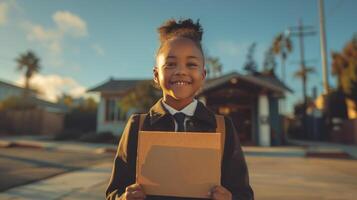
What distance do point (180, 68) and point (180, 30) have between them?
27 cm

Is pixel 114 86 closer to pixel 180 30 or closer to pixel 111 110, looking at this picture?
pixel 111 110

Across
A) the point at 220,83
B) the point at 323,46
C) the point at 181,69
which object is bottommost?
the point at 181,69

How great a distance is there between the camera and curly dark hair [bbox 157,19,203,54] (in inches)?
58.0

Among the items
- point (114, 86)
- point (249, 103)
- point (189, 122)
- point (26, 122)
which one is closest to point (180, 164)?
point (189, 122)

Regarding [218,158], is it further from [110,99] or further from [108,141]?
[110,99]

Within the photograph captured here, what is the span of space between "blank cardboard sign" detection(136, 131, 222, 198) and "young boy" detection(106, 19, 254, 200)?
0.22m

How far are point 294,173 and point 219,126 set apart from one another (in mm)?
6854

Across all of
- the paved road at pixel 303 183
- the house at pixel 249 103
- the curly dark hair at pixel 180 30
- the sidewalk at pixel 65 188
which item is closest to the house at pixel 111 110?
the house at pixel 249 103

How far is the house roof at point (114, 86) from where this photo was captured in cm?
2116

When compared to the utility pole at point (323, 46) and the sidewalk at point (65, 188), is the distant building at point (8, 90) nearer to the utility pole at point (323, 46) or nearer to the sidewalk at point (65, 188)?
the utility pole at point (323, 46)

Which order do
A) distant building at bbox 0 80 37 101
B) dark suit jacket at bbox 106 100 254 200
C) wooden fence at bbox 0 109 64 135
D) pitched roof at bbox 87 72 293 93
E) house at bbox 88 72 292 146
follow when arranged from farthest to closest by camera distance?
distant building at bbox 0 80 37 101
wooden fence at bbox 0 109 64 135
house at bbox 88 72 292 146
pitched roof at bbox 87 72 293 93
dark suit jacket at bbox 106 100 254 200

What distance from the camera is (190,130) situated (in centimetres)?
136

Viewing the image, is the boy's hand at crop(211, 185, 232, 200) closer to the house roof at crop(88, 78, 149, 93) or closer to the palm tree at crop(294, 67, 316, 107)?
the house roof at crop(88, 78, 149, 93)

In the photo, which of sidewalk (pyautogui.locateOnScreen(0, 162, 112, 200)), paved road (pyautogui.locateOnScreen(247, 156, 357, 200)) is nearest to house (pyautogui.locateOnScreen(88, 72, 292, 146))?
paved road (pyautogui.locateOnScreen(247, 156, 357, 200))
